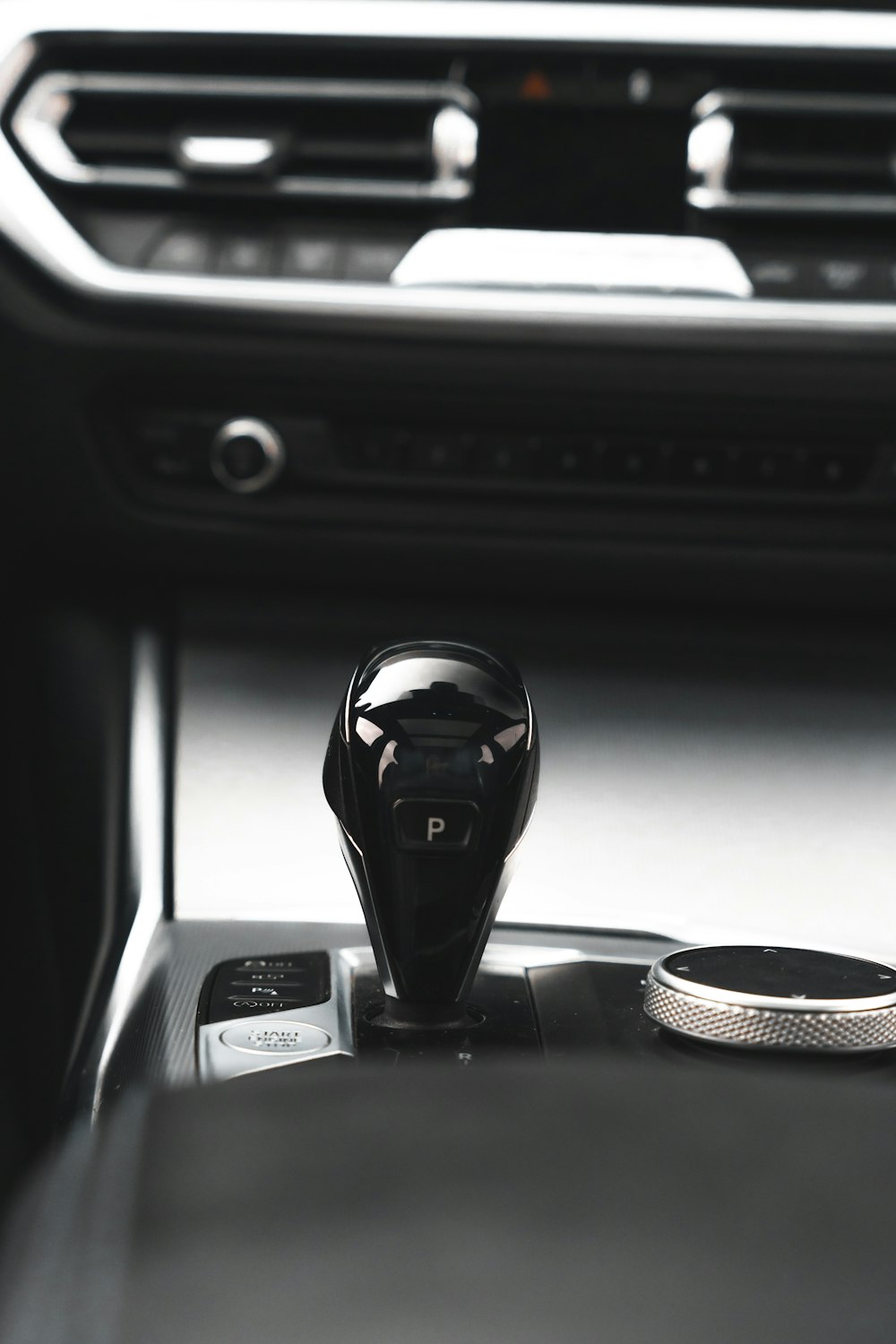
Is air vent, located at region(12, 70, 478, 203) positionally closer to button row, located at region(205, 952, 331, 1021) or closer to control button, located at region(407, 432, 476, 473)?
control button, located at region(407, 432, 476, 473)

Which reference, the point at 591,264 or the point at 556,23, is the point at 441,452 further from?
the point at 556,23

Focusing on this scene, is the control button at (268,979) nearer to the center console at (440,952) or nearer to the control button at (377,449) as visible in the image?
the center console at (440,952)

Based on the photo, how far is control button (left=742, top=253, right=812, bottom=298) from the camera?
86 centimetres

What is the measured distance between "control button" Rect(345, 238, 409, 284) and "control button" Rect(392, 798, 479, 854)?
0.41m

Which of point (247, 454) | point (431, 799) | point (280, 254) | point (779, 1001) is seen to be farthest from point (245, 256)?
point (779, 1001)

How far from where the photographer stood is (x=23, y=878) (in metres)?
0.96

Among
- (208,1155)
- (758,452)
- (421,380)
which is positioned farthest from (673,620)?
(208,1155)

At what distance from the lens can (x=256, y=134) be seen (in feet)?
2.85

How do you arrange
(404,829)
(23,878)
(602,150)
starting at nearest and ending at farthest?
(404,829)
(602,150)
(23,878)

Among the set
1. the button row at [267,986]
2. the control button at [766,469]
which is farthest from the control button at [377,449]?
the button row at [267,986]

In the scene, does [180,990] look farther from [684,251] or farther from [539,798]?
[684,251]

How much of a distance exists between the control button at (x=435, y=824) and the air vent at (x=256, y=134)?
1.43 feet

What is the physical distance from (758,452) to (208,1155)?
2.03ft

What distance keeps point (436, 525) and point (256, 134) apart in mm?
265
